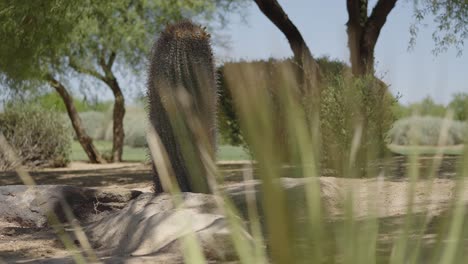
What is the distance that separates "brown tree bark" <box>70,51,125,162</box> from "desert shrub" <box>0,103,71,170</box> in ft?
5.76

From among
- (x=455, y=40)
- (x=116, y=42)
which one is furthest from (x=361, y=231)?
(x=116, y=42)

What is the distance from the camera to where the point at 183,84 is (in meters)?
8.12

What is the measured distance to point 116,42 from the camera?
64.5 feet

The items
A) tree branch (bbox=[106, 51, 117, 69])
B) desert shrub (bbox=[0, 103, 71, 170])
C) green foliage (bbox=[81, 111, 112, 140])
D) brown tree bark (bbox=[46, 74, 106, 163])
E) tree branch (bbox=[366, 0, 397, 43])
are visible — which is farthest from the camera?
green foliage (bbox=[81, 111, 112, 140])

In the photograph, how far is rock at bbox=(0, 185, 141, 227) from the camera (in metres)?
8.87

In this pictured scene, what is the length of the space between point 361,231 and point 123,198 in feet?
26.2

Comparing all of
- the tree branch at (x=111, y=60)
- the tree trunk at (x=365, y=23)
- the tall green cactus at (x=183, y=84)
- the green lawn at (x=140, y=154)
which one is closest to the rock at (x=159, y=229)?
the tall green cactus at (x=183, y=84)

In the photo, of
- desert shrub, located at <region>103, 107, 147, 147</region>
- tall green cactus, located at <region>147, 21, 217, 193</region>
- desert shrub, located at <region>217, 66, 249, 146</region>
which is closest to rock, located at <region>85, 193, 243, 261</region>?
tall green cactus, located at <region>147, 21, 217, 193</region>

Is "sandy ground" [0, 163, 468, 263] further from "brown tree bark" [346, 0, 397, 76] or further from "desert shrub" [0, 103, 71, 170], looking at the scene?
"brown tree bark" [346, 0, 397, 76]

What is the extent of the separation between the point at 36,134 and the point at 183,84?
11687 mm

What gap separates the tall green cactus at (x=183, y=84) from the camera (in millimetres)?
8117

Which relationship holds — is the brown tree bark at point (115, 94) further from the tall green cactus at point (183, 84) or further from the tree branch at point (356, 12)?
the tall green cactus at point (183, 84)

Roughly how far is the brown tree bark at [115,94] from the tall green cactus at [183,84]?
1254cm

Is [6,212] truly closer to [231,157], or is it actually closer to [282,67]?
[282,67]
